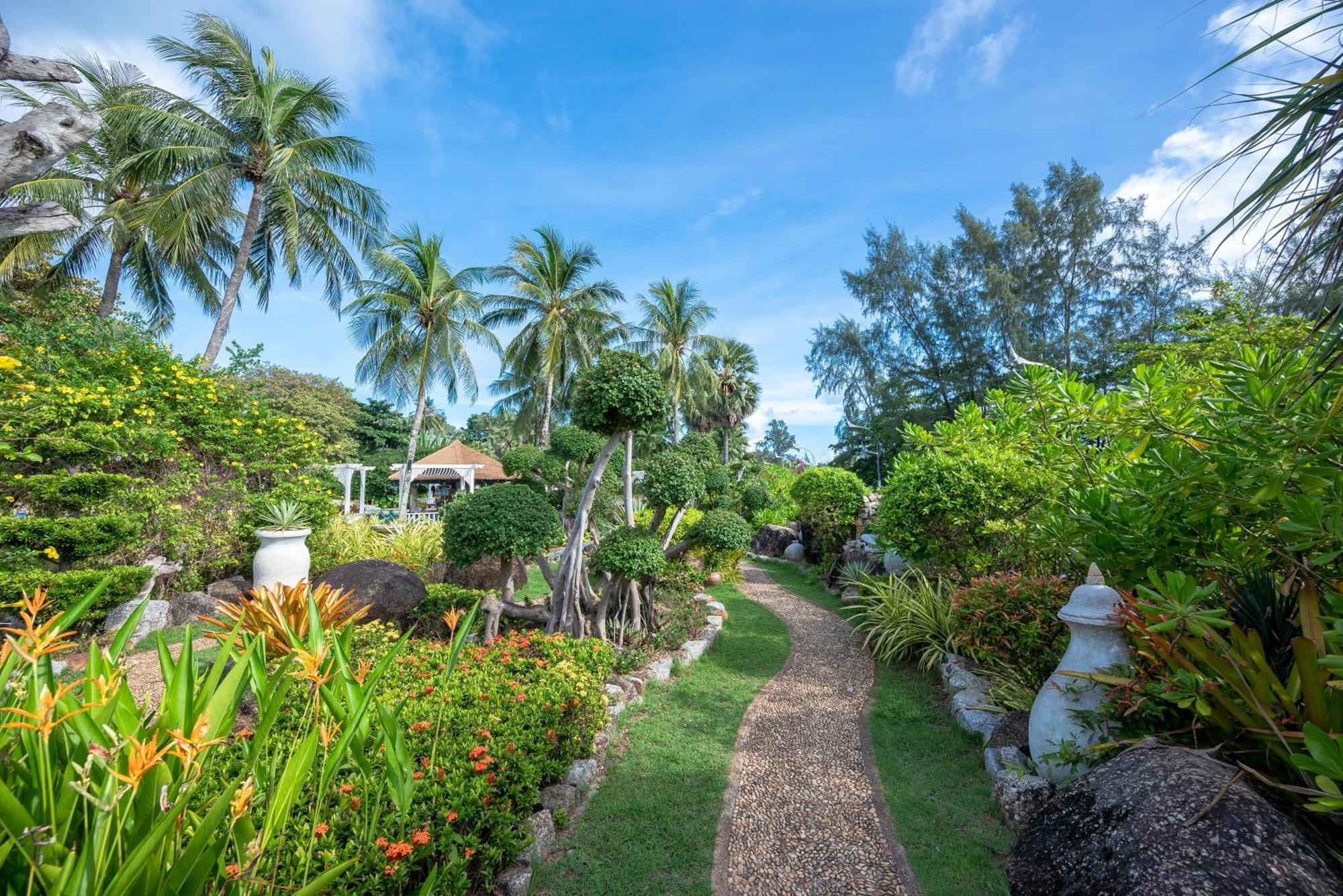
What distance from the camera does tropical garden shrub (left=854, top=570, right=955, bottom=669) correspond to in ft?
18.2

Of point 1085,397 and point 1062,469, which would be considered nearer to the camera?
point 1085,397

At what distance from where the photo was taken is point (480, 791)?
8.12 feet

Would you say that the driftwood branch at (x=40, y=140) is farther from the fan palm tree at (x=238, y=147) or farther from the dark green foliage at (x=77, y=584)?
the fan palm tree at (x=238, y=147)

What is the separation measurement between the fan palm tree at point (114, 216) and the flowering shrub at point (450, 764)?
1267 cm

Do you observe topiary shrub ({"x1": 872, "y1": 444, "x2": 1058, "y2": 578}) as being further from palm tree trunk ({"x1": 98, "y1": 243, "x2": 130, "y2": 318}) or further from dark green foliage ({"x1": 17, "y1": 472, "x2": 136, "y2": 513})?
palm tree trunk ({"x1": 98, "y1": 243, "x2": 130, "y2": 318})

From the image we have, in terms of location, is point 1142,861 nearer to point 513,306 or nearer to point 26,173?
point 26,173

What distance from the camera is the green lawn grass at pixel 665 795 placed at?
103 inches

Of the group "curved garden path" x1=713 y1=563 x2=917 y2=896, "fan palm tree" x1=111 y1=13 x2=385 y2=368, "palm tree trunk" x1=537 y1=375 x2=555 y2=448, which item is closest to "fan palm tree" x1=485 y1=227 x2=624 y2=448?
"palm tree trunk" x1=537 y1=375 x2=555 y2=448

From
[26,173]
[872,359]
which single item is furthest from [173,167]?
[872,359]

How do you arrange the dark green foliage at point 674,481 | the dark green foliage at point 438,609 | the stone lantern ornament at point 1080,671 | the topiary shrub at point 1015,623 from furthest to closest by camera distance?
the dark green foliage at point 438,609 → the dark green foliage at point 674,481 → the topiary shrub at point 1015,623 → the stone lantern ornament at point 1080,671

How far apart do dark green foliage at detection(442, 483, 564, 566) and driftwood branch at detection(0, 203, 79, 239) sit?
3.40 metres

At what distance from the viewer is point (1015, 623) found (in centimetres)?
436

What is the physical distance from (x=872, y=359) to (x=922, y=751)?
2101cm

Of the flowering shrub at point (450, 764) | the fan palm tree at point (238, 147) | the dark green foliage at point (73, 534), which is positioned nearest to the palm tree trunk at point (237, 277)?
the fan palm tree at point (238, 147)
